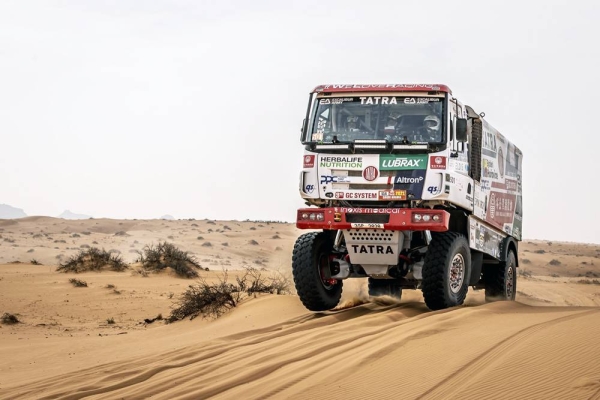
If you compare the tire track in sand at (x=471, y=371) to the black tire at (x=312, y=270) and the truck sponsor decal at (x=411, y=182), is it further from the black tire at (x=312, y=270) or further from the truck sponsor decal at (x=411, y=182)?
the black tire at (x=312, y=270)

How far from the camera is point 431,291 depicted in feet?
42.3

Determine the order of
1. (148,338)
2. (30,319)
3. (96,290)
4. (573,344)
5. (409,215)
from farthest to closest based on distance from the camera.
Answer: (96,290), (30,319), (148,338), (409,215), (573,344)

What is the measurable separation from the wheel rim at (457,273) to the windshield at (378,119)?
2006 mm

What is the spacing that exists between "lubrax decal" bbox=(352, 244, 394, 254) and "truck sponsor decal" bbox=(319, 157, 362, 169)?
1.27m

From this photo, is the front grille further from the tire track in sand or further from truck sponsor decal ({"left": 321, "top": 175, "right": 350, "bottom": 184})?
the tire track in sand

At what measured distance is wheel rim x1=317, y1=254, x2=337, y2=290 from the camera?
14.0 m

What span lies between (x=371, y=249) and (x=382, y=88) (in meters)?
2.61

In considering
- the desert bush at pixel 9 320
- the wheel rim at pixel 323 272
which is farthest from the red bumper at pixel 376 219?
the desert bush at pixel 9 320

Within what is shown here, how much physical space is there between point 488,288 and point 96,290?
9759 millimetres

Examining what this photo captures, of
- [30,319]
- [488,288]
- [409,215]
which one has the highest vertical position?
[409,215]

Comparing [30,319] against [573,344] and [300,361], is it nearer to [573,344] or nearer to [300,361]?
[300,361]

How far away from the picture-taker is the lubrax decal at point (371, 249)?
13.2m

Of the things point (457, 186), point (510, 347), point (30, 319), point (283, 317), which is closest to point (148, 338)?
point (283, 317)

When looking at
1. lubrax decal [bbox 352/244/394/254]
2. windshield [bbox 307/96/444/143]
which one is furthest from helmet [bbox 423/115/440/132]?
lubrax decal [bbox 352/244/394/254]
